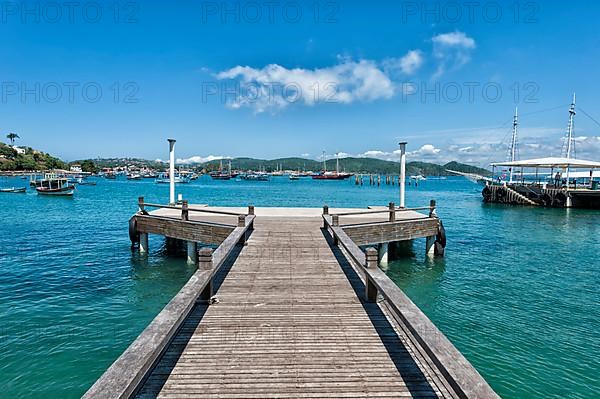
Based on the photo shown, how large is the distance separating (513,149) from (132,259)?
214 feet

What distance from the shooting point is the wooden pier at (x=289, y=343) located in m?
3.51

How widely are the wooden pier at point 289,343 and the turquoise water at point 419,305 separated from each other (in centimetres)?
294

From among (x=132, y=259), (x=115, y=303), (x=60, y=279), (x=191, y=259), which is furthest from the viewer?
(x=132, y=259)

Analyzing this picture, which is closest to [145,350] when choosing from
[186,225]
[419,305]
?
[419,305]

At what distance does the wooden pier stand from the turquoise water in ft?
9.65

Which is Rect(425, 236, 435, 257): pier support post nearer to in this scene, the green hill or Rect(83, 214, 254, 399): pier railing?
Rect(83, 214, 254, 399): pier railing

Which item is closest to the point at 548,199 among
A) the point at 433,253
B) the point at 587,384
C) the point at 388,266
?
the point at 433,253

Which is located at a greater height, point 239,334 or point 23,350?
point 239,334

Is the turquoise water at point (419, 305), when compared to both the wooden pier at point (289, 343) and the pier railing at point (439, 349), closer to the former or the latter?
the wooden pier at point (289, 343)

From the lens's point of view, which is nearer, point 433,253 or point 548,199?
point 433,253

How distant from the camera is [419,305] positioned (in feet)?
34.2

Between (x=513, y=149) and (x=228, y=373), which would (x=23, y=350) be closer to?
(x=228, y=373)

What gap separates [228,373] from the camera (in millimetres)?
4105

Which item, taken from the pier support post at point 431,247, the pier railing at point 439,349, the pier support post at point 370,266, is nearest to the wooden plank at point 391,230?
the pier support post at point 431,247
